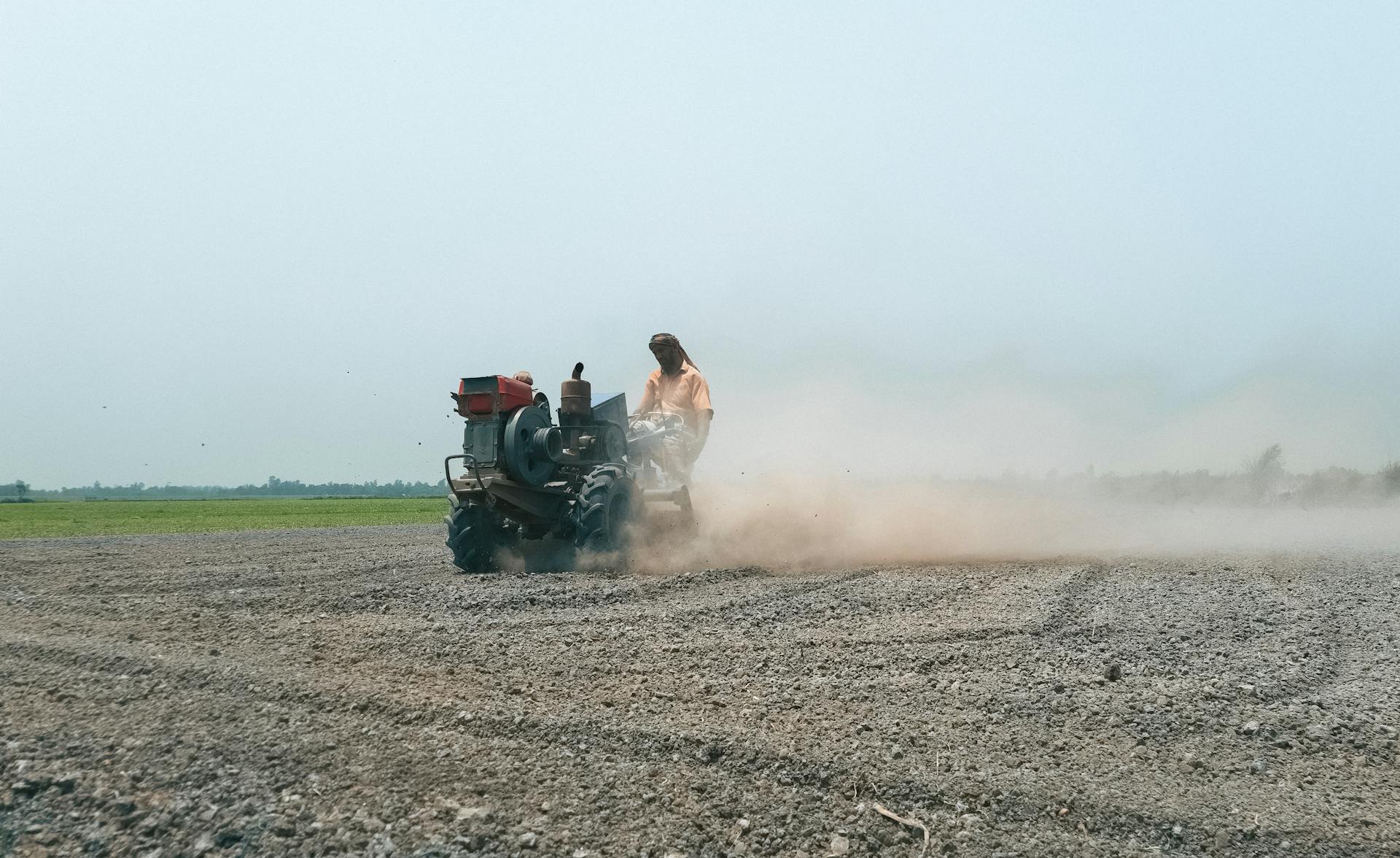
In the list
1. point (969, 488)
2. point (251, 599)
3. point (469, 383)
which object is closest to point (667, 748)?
point (251, 599)

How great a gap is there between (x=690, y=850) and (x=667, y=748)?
2.76 ft

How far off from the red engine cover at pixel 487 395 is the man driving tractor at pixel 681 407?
111 inches

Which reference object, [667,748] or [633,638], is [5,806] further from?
[633,638]

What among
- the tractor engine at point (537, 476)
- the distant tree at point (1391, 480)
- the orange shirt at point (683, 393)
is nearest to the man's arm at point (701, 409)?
the orange shirt at point (683, 393)

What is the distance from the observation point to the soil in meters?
3.17

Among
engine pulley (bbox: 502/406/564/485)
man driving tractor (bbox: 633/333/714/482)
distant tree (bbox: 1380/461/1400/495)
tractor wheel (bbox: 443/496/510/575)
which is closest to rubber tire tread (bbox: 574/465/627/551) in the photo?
engine pulley (bbox: 502/406/564/485)

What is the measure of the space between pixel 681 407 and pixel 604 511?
9.62 ft

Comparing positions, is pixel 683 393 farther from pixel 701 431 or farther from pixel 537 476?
pixel 537 476

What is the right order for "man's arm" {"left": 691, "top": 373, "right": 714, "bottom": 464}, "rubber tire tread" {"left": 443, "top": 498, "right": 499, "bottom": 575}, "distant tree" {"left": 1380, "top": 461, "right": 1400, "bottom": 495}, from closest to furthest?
"rubber tire tread" {"left": 443, "top": 498, "right": 499, "bottom": 575}
"man's arm" {"left": 691, "top": 373, "right": 714, "bottom": 464}
"distant tree" {"left": 1380, "top": 461, "right": 1400, "bottom": 495}

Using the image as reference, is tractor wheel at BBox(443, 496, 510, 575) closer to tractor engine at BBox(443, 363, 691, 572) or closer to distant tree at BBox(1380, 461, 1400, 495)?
tractor engine at BBox(443, 363, 691, 572)

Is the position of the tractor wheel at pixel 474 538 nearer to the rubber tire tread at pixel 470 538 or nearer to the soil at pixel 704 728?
the rubber tire tread at pixel 470 538

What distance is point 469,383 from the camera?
10.4m

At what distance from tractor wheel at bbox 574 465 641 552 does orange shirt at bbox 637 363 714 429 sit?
218 centimetres

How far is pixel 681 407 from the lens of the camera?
12766 millimetres
